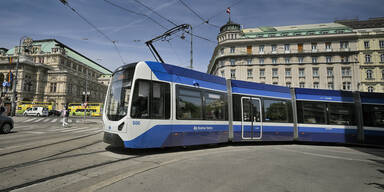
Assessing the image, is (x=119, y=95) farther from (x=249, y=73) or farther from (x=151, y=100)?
(x=249, y=73)

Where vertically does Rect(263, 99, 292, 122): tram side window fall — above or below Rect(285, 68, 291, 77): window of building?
below

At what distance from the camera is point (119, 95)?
A: 231 inches

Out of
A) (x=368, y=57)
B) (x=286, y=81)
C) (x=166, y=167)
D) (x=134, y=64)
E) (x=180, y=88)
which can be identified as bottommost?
(x=166, y=167)

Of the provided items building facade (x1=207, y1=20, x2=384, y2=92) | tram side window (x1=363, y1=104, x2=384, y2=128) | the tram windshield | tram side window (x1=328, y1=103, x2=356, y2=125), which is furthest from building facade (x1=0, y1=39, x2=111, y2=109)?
tram side window (x1=363, y1=104, x2=384, y2=128)

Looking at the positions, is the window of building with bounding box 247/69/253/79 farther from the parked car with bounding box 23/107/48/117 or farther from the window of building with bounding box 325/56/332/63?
the parked car with bounding box 23/107/48/117

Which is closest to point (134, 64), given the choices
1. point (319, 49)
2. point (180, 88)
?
point (180, 88)

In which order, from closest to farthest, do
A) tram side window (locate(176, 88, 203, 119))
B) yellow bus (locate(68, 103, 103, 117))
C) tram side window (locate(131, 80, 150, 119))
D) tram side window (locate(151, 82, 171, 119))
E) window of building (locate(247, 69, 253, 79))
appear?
tram side window (locate(131, 80, 150, 119))
tram side window (locate(151, 82, 171, 119))
tram side window (locate(176, 88, 203, 119))
yellow bus (locate(68, 103, 103, 117))
window of building (locate(247, 69, 253, 79))

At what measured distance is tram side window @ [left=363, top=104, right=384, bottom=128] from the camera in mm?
9625

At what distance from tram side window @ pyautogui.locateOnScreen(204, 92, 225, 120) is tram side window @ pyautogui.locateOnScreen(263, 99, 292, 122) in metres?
2.45

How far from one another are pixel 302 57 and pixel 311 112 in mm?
41246

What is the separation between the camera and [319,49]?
4391 centimetres

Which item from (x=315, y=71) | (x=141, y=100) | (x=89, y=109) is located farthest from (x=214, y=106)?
(x=315, y=71)

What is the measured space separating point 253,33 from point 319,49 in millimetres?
15337

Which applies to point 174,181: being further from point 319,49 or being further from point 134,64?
point 319,49
